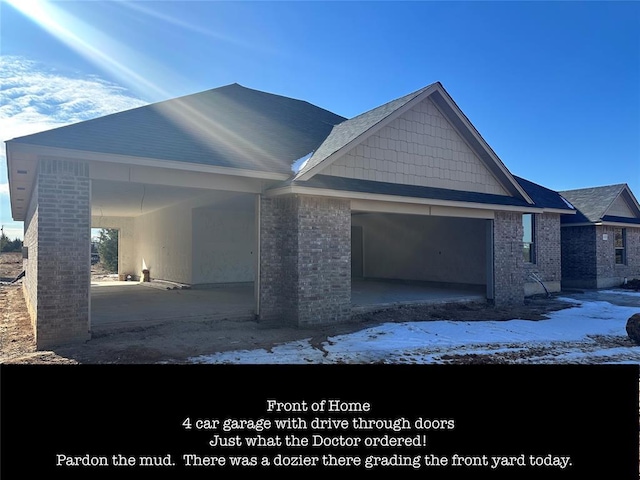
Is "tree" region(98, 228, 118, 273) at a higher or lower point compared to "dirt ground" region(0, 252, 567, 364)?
higher

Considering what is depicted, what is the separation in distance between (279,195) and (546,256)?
13061mm

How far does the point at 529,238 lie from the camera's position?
1825cm

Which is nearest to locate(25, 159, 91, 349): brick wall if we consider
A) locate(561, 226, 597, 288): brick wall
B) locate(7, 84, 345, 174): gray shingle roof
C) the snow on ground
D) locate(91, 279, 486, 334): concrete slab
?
locate(7, 84, 345, 174): gray shingle roof

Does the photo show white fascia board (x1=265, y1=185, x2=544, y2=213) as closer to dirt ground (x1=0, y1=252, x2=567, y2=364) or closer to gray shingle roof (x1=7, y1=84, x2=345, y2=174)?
gray shingle roof (x1=7, y1=84, x2=345, y2=174)

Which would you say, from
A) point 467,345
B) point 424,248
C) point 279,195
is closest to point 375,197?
point 279,195

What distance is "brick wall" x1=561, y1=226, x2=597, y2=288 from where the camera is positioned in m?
20.8

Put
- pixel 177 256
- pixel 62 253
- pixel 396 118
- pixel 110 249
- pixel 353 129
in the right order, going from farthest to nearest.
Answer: pixel 110 249 → pixel 177 256 → pixel 353 129 → pixel 396 118 → pixel 62 253

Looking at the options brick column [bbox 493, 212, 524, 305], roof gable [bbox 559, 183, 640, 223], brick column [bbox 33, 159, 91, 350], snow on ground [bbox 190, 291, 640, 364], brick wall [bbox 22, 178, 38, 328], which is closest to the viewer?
snow on ground [bbox 190, 291, 640, 364]

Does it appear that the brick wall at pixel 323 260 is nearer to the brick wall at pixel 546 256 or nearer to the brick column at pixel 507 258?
the brick column at pixel 507 258

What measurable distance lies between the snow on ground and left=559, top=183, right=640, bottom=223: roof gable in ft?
35.8

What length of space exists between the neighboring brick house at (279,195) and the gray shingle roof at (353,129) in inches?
2.7

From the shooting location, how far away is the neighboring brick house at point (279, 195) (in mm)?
8125

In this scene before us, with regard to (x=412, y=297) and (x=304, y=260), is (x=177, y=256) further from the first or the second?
(x=304, y=260)
